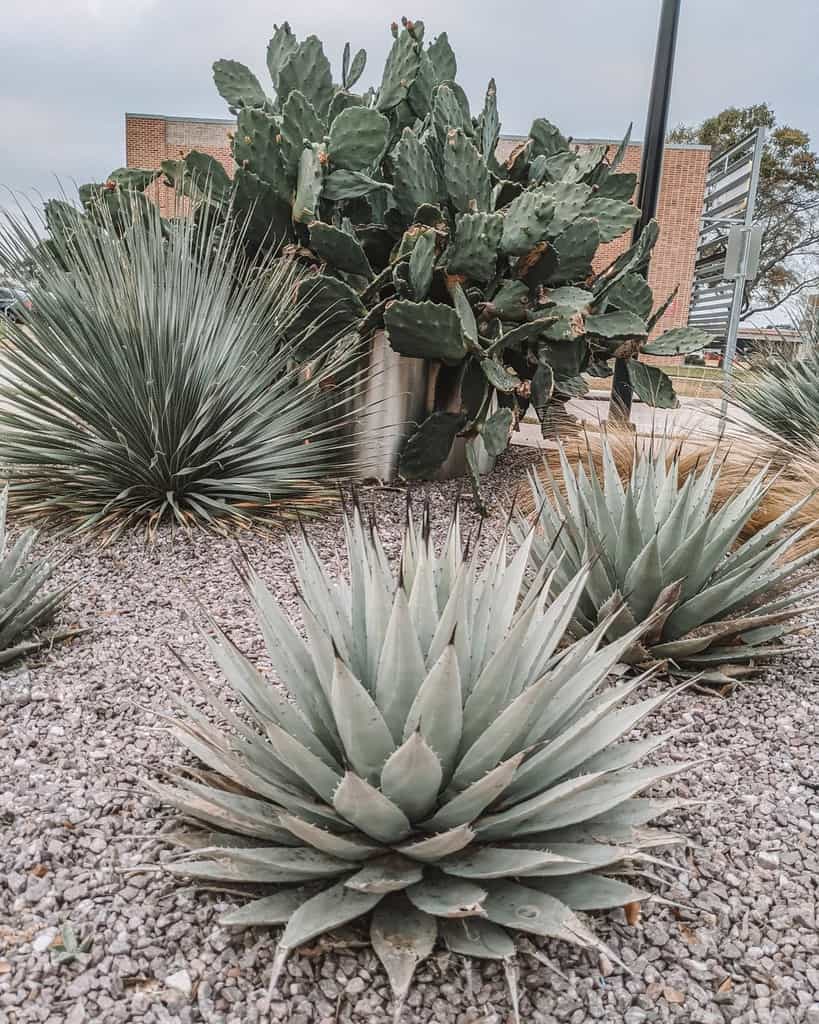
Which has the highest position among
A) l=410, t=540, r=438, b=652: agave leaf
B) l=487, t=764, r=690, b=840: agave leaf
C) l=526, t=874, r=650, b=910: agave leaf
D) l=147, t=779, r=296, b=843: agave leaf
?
l=410, t=540, r=438, b=652: agave leaf

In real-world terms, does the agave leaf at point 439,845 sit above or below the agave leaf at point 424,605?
below

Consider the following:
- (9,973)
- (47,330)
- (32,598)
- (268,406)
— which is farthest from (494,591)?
(47,330)

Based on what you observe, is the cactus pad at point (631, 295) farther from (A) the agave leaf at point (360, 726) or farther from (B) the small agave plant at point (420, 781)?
(A) the agave leaf at point (360, 726)

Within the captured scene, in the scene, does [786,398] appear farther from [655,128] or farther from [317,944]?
[317,944]

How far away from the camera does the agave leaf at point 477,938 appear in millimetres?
1619

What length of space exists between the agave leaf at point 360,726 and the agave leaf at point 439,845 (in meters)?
0.16

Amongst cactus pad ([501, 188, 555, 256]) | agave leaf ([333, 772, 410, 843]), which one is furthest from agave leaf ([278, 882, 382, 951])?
cactus pad ([501, 188, 555, 256])

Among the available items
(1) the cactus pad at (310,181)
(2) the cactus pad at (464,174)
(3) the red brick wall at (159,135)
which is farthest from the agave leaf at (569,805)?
(3) the red brick wall at (159,135)

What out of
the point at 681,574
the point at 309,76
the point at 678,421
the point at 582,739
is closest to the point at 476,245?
the point at 309,76

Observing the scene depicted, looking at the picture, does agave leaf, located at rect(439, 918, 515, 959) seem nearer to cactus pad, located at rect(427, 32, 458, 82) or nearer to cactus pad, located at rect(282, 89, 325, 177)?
cactus pad, located at rect(282, 89, 325, 177)

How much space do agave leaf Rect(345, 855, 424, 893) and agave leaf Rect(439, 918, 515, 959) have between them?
116mm

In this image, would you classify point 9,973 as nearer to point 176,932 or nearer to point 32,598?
point 176,932

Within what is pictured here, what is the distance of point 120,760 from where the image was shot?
7.66 feet

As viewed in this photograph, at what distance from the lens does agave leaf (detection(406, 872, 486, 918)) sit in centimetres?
158
